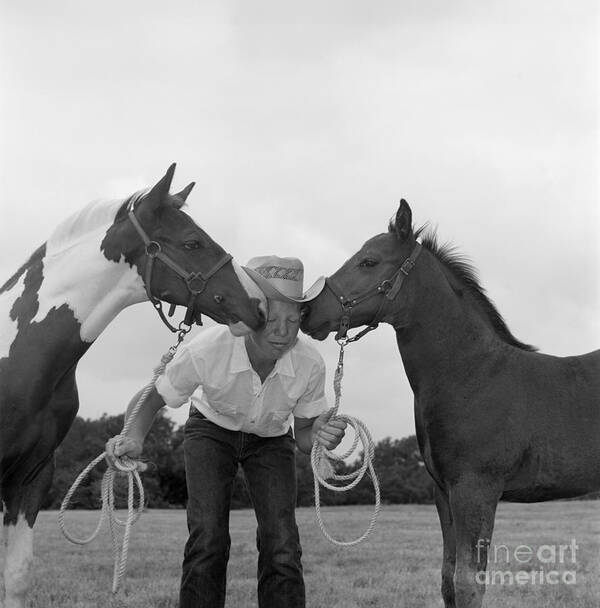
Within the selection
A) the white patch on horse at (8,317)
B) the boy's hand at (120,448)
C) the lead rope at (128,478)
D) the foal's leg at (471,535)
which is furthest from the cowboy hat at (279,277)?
the foal's leg at (471,535)

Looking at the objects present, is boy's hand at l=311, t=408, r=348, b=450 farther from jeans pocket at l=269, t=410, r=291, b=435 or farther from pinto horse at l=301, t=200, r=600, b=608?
pinto horse at l=301, t=200, r=600, b=608

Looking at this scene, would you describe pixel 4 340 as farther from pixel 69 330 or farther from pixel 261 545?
pixel 261 545

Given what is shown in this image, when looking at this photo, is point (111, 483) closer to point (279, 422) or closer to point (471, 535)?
point (279, 422)

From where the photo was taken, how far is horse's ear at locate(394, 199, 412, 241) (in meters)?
4.93

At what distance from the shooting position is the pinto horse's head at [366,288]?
4918 millimetres

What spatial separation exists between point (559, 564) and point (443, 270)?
457 centimetres

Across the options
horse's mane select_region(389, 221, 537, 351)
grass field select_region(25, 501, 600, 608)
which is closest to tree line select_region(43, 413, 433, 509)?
grass field select_region(25, 501, 600, 608)

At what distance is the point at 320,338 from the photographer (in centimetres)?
504

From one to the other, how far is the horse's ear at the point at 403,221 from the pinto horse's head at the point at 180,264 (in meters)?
1.16

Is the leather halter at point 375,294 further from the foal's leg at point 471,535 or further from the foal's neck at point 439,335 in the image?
the foal's leg at point 471,535

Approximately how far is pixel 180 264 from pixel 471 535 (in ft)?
7.55

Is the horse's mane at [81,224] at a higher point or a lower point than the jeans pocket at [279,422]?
higher

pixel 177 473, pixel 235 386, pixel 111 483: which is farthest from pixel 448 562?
pixel 177 473

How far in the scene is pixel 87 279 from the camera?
431cm
